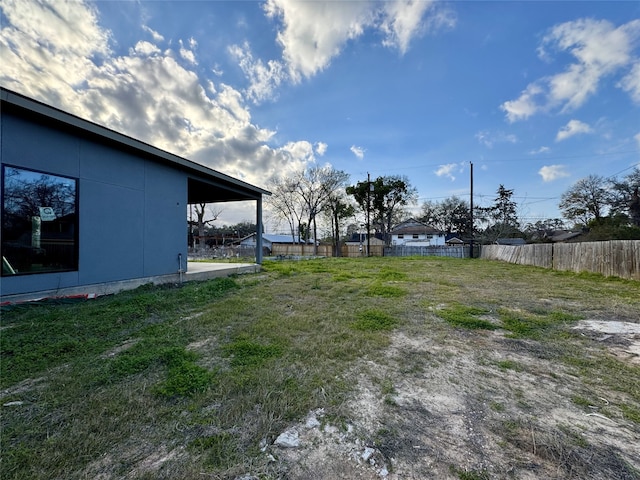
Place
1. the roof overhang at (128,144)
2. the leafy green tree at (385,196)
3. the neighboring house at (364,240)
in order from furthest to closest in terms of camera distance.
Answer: the neighboring house at (364,240)
the leafy green tree at (385,196)
the roof overhang at (128,144)

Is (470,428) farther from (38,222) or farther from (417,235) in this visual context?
(417,235)

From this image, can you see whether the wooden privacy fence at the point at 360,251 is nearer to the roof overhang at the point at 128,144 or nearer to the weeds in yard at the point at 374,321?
the roof overhang at the point at 128,144

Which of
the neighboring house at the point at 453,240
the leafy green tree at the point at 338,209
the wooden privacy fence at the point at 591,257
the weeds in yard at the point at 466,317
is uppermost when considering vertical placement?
the leafy green tree at the point at 338,209

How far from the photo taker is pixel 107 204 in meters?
4.93

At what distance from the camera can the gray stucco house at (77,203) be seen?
148 inches

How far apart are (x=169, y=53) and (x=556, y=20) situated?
1089 centimetres

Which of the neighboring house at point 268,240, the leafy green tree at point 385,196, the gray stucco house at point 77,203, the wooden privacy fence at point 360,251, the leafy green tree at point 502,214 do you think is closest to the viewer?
the gray stucco house at point 77,203

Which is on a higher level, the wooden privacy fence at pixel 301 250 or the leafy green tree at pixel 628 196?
the leafy green tree at pixel 628 196

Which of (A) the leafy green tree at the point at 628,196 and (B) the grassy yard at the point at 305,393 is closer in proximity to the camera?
(B) the grassy yard at the point at 305,393

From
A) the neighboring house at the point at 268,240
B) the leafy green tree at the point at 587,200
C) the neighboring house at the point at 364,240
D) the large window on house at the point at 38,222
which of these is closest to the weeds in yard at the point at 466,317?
the large window on house at the point at 38,222

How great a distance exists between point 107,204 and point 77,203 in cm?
49

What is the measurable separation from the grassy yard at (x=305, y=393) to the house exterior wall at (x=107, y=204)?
1.07m

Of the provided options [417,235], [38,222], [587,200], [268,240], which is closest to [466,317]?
[38,222]

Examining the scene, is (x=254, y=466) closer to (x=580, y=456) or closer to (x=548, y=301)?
(x=580, y=456)
